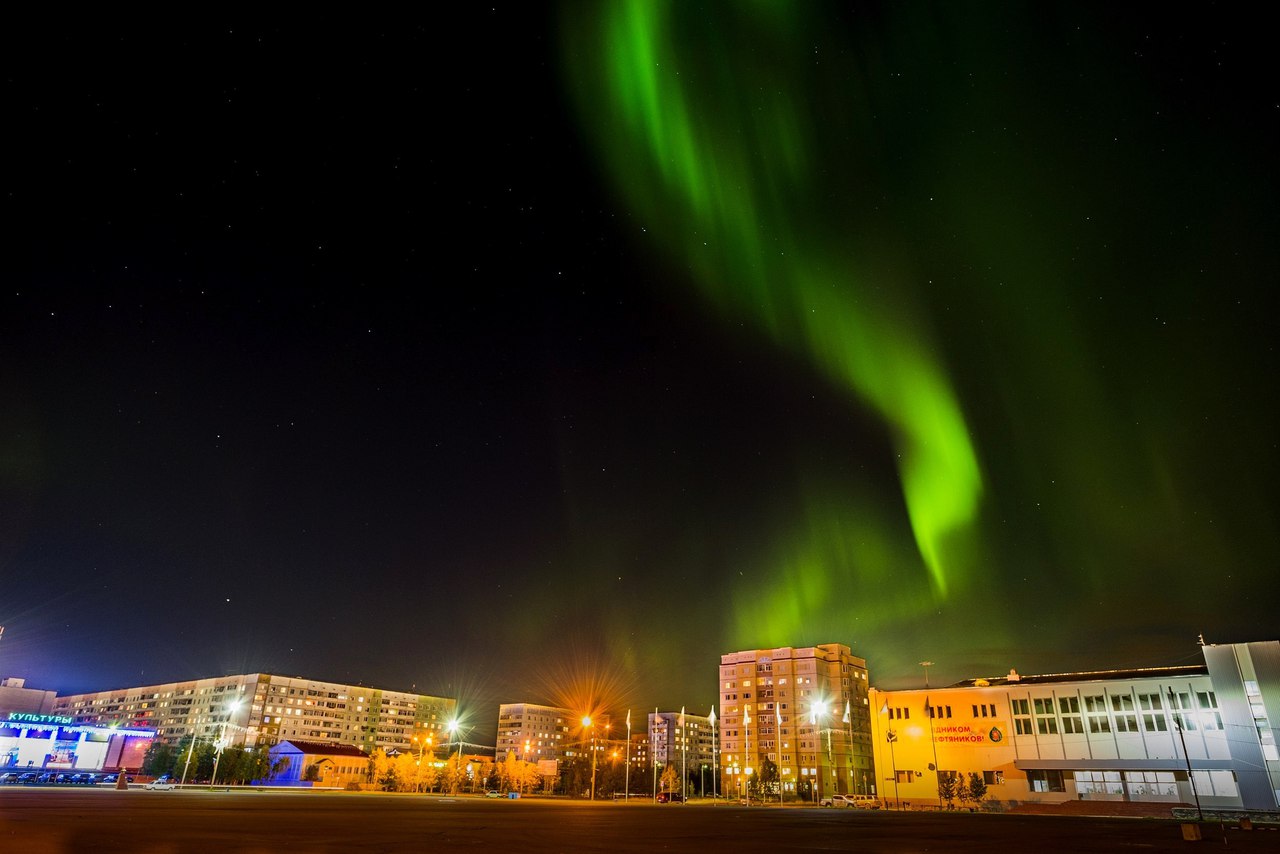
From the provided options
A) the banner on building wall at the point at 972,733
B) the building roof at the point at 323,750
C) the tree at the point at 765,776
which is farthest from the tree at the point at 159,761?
the banner on building wall at the point at 972,733

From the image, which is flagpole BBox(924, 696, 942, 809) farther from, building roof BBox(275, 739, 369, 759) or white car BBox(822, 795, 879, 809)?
building roof BBox(275, 739, 369, 759)

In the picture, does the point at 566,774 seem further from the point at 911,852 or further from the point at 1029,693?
the point at 911,852

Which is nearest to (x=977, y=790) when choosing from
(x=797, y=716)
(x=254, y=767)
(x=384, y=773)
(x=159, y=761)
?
(x=797, y=716)

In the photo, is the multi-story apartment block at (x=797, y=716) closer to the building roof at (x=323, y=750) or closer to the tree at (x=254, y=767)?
the building roof at (x=323, y=750)

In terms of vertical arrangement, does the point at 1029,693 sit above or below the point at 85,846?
above

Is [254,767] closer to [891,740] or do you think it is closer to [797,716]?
[891,740]

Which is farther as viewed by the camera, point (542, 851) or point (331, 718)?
point (331, 718)

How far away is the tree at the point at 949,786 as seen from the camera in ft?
275

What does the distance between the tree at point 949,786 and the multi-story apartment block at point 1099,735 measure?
0.92 feet

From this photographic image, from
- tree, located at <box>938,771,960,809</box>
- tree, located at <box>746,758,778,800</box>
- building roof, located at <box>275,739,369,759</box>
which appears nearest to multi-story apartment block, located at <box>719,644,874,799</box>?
tree, located at <box>746,758,778,800</box>

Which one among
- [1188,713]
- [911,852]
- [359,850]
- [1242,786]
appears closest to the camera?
[359,850]

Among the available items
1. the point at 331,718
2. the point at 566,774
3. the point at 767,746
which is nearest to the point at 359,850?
the point at 566,774

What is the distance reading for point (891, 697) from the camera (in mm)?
100125

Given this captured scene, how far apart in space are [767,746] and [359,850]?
512 feet
